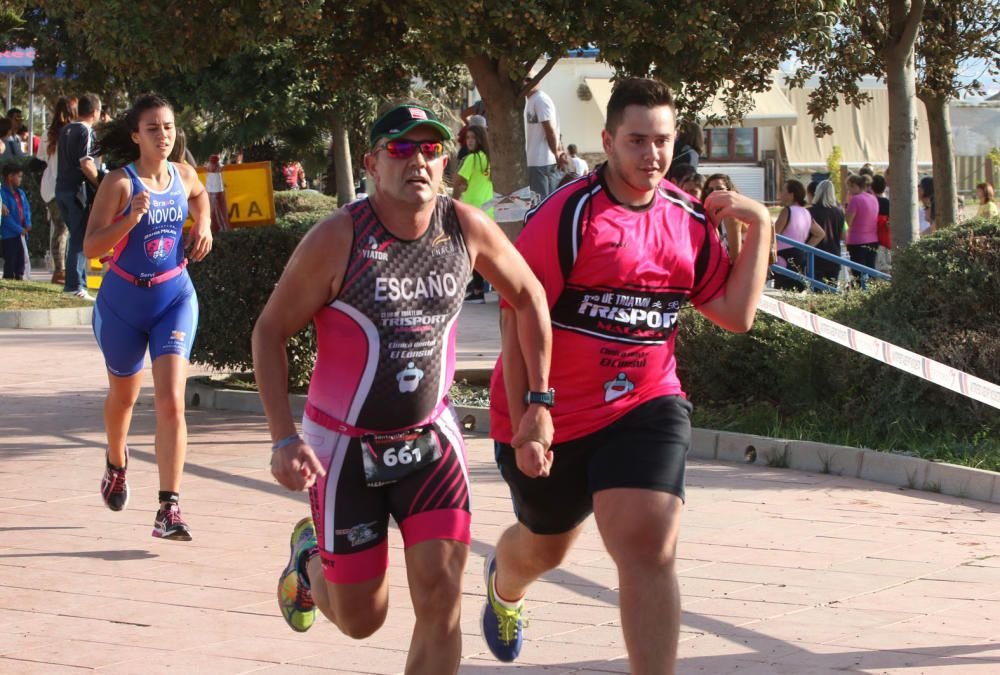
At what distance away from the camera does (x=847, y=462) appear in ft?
28.3

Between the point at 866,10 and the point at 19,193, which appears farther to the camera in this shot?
the point at 19,193

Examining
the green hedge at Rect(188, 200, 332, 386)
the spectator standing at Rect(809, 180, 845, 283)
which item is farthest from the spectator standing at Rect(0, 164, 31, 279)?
the spectator standing at Rect(809, 180, 845, 283)

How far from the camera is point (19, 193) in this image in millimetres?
21656

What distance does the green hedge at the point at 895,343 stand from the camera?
8.83 meters

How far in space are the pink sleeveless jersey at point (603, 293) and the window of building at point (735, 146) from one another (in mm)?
40645

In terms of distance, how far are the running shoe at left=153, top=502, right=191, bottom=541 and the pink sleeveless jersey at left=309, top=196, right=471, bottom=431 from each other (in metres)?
2.78

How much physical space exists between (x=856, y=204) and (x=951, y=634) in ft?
51.0

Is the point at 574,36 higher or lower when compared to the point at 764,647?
higher

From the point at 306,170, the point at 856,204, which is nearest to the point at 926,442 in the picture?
the point at 856,204

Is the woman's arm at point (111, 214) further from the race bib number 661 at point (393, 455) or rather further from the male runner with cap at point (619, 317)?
the race bib number 661 at point (393, 455)

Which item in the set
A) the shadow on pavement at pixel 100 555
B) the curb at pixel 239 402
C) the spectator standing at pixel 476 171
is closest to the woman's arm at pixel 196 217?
the shadow on pavement at pixel 100 555

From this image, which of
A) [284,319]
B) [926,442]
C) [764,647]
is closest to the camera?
[284,319]

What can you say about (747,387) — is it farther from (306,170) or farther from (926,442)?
(306,170)

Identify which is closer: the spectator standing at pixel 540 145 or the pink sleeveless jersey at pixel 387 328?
the pink sleeveless jersey at pixel 387 328
